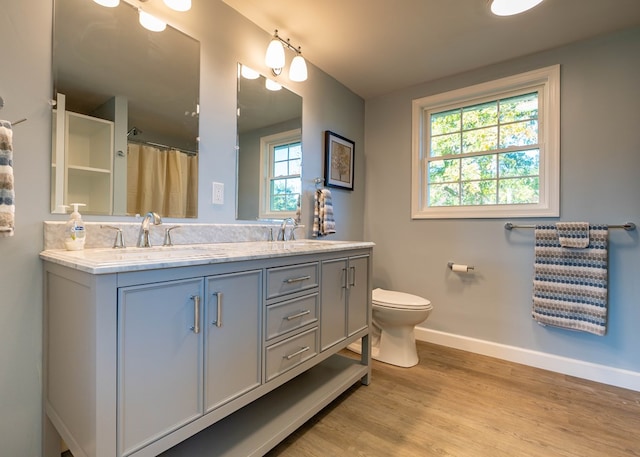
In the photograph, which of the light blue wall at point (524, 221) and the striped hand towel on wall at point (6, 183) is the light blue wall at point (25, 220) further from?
the light blue wall at point (524, 221)

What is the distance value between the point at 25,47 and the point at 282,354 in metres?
1.55

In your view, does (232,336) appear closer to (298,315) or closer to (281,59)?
(298,315)

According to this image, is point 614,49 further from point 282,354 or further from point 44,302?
point 44,302

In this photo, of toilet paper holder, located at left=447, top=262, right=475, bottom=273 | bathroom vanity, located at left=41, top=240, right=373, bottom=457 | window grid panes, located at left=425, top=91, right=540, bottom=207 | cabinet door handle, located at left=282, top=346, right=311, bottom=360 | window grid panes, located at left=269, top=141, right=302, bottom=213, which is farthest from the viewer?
toilet paper holder, located at left=447, top=262, right=475, bottom=273

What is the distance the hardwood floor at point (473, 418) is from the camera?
1386 millimetres

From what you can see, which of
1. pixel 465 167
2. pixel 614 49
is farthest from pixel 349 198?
pixel 614 49

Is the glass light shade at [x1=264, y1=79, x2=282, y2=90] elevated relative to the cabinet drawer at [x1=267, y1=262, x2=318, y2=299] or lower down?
elevated

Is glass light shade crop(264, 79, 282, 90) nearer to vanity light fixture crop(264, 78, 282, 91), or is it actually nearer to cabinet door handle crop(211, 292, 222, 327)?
vanity light fixture crop(264, 78, 282, 91)

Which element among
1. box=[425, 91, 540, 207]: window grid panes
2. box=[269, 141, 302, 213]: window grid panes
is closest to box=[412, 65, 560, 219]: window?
box=[425, 91, 540, 207]: window grid panes

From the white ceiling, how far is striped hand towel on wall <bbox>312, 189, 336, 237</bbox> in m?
1.05

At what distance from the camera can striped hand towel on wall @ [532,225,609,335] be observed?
1.97 metres

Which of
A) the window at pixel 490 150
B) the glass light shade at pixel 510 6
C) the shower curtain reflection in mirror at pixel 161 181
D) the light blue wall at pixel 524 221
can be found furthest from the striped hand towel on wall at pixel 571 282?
the shower curtain reflection in mirror at pixel 161 181

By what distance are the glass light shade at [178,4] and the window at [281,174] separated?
2.52ft

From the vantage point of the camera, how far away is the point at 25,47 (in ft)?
3.68
